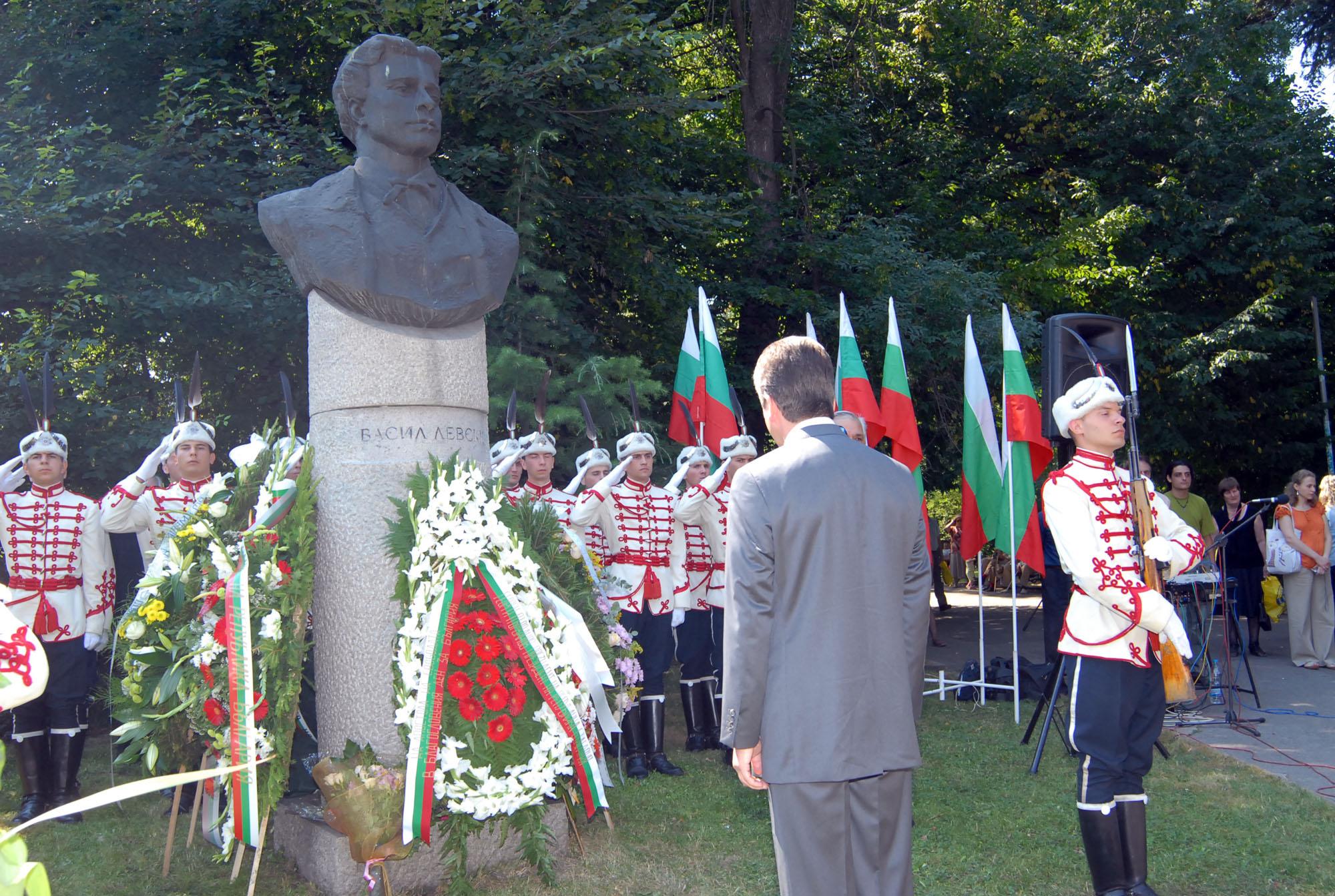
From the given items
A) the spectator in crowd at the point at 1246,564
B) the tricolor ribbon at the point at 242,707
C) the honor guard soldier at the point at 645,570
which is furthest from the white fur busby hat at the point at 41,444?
the spectator in crowd at the point at 1246,564

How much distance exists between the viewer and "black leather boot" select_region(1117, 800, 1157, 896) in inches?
167

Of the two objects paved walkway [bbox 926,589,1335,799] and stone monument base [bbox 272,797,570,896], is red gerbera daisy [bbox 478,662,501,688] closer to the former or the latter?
stone monument base [bbox 272,797,570,896]

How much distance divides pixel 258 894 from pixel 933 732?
15.9ft

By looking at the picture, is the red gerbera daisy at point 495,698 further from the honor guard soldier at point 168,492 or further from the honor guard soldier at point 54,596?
the honor guard soldier at point 54,596

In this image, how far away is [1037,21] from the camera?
20109mm

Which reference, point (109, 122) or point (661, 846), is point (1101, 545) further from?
point (109, 122)

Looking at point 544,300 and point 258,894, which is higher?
point 544,300

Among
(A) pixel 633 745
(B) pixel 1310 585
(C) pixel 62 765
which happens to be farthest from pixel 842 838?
(B) pixel 1310 585

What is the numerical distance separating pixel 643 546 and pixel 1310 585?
7.07 meters

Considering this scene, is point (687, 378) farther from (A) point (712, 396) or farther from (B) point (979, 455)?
(B) point (979, 455)

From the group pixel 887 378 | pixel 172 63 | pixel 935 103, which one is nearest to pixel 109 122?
pixel 172 63

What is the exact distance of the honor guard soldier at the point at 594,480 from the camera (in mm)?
7621

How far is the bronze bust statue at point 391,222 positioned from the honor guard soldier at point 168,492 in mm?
1689

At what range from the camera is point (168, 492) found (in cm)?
687
